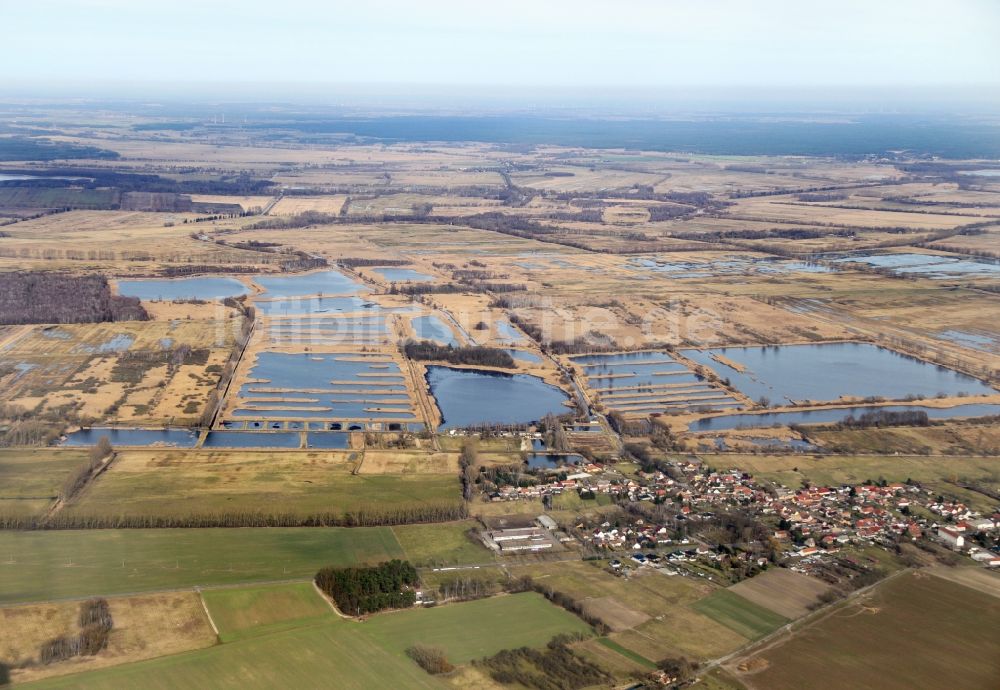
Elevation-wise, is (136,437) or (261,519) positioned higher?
(261,519)

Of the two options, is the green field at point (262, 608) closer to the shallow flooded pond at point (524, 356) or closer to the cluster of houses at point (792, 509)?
the cluster of houses at point (792, 509)

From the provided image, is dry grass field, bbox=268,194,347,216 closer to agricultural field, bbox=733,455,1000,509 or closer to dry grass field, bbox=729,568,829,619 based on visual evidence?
agricultural field, bbox=733,455,1000,509

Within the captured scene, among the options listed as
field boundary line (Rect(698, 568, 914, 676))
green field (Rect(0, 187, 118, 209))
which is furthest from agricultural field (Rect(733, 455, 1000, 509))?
green field (Rect(0, 187, 118, 209))

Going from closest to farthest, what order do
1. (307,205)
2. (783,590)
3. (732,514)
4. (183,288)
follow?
(783,590) → (732,514) → (183,288) → (307,205)

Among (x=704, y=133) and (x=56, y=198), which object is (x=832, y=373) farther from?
(x=704, y=133)

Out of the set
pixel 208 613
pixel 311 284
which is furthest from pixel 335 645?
pixel 311 284

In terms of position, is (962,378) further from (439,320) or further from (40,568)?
(40,568)
